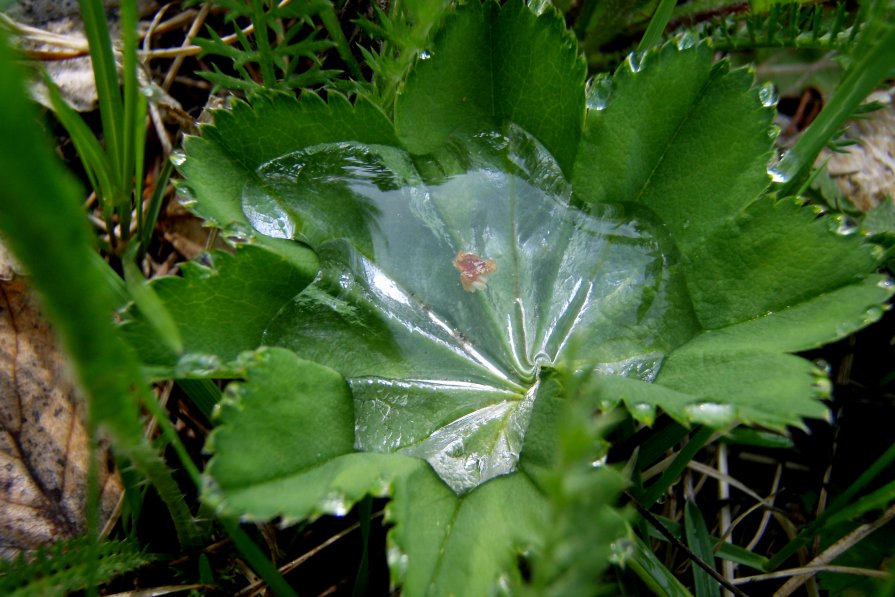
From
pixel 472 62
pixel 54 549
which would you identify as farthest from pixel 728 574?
pixel 54 549

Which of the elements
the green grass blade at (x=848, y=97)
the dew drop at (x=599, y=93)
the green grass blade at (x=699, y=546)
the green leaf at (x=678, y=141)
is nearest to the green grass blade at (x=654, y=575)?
the green grass blade at (x=699, y=546)

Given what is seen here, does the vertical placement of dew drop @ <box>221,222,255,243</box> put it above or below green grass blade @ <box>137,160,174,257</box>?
above

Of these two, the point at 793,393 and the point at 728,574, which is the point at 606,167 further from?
the point at 728,574

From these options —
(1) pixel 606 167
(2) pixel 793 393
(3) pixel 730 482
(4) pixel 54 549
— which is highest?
(1) pixel 606 167

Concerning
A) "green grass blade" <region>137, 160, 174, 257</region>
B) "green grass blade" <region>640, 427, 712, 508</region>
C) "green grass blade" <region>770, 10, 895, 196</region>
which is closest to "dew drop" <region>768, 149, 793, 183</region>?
"green grass blade" <region>770, 10, 895, 196</region>

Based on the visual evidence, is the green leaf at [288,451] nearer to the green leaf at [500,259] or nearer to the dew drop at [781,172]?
the green leaf at [500,259]

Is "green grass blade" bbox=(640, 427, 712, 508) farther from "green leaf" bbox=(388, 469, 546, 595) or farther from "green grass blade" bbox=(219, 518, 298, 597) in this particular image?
"green grass blade" bbox=(219, 518, 298, 597)

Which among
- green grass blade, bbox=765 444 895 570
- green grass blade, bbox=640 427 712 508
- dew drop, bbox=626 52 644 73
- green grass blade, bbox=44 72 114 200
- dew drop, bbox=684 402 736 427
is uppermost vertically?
dew drop, bbox=626 52 644 73
